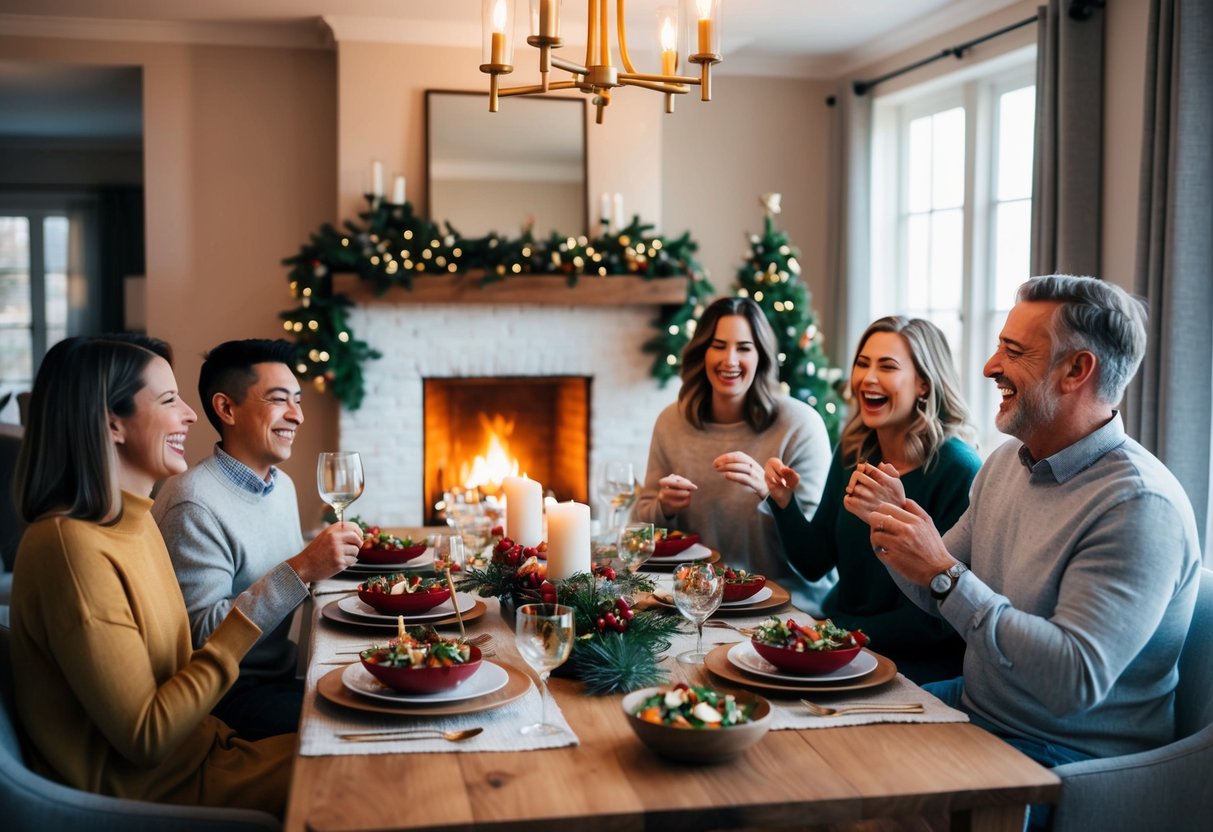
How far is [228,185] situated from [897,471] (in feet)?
13.7

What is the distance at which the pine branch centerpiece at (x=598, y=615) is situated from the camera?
1.80m

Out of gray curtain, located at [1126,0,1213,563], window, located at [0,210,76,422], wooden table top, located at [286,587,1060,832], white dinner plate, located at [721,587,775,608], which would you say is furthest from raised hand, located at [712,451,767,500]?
window, located at [0,210,76,422]

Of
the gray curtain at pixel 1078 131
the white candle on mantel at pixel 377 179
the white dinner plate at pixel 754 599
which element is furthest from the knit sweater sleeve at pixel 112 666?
the white candle on mantel at pixel 377 179

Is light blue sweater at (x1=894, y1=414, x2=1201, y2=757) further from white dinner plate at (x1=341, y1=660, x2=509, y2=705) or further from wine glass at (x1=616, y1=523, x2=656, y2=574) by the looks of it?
white dinner plate at (x1=341, y1=660, x2=509, y2=705)

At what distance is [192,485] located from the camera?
2314 mm

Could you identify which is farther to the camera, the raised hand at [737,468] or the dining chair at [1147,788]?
the raised hand at [737,468]

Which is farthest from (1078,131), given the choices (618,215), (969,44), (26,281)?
(26,281)

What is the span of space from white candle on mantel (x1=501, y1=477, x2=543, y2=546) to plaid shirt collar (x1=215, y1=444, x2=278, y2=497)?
542mm

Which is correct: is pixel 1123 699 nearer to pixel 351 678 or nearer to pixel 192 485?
pixel 351 678

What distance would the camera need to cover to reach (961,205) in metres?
5.45

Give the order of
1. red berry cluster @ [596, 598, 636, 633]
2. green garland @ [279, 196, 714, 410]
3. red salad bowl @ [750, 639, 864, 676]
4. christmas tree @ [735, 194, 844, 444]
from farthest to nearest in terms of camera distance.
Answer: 1. christmas tree @ [735, 194, 844, 444]
2. green garland @ [279, 196, 714, 410]
3. red berry cluster @ [596, 598, 636, 633]
4. red salad bowl @ [750, 639, 864, 676]

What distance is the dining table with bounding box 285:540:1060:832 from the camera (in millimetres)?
1348

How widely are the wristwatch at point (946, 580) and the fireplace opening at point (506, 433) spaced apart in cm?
396

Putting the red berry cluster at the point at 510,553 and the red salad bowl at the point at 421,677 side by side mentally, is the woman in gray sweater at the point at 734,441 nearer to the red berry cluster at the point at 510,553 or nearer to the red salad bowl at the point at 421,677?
the red berry cluster at the point at 510,553
